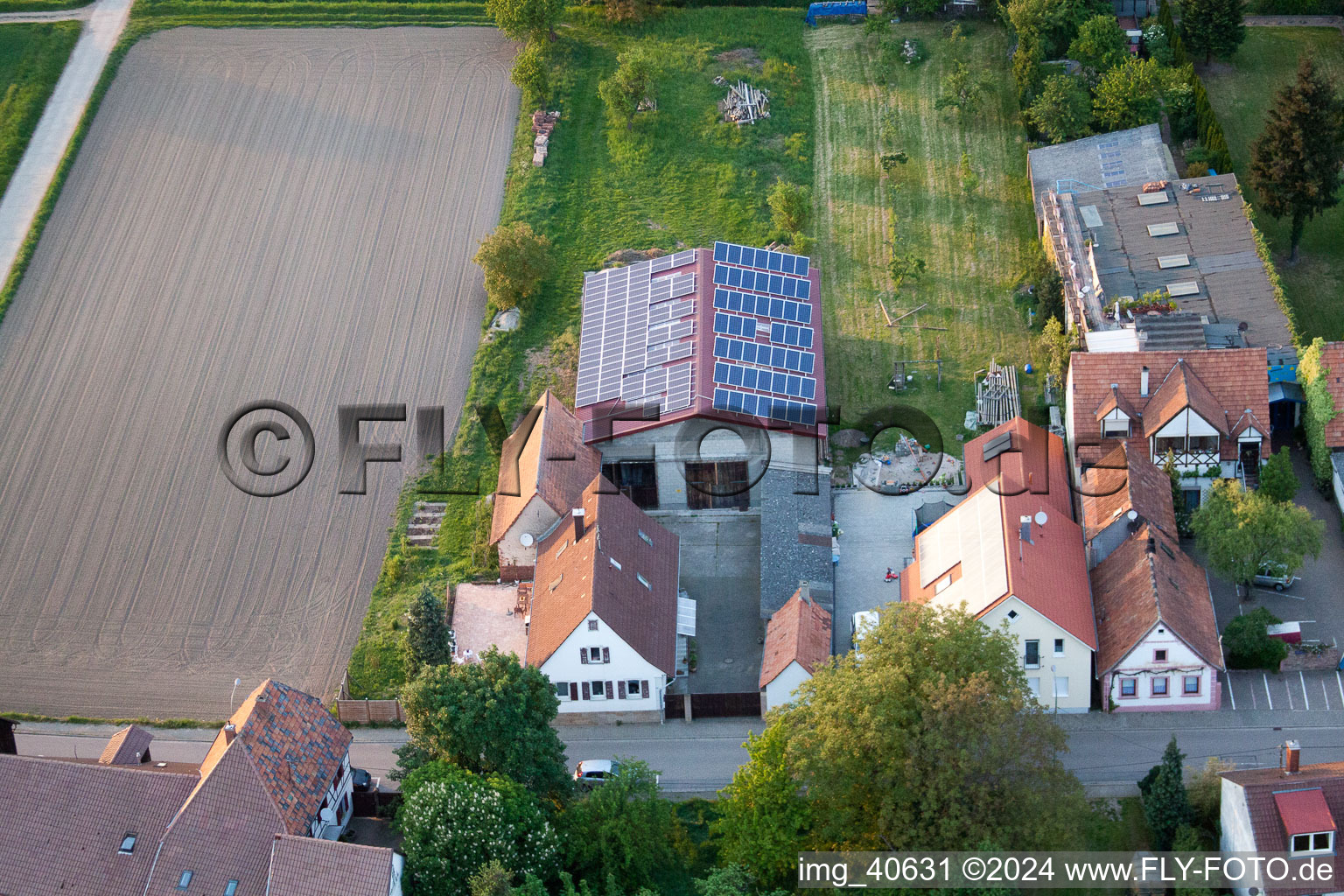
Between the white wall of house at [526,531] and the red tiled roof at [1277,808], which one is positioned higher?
the white wall of house at [526,531]

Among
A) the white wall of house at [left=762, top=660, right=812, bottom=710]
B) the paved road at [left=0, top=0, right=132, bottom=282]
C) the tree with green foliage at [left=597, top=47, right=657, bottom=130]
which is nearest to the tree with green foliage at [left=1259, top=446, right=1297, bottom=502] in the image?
the white wall of house at [left=762, top=660, right=812, bottom=710]

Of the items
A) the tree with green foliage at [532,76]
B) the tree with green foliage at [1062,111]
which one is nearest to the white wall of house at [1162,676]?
the tree with green foliage at [1062,111]

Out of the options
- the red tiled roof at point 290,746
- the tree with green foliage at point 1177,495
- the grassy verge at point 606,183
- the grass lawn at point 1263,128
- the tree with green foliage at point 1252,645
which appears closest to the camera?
the red tiled roof at point 290,746

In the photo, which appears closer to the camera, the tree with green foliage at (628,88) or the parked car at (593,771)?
the parked car at (593,771)

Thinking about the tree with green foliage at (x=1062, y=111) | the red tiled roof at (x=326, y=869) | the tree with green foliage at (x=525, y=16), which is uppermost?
the tree with green foliage at (x=525, y=16)

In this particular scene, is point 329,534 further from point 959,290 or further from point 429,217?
point 959,290

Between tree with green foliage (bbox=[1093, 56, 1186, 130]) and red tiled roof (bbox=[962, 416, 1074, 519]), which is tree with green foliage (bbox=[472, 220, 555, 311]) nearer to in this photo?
red tiled roof (bbox=[962, 416, 1074, 519])

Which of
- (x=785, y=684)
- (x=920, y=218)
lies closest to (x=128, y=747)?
(x=785, y=684)

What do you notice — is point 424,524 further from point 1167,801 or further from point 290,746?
point 1167,801

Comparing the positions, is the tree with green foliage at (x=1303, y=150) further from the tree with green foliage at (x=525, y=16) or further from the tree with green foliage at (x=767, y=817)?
the tree with green foliage at (x=525, y=16)
